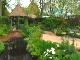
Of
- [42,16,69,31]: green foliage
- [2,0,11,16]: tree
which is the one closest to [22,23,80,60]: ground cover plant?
[42,16,69,31]: green foliage

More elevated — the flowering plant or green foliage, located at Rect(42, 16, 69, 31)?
the flowering plant

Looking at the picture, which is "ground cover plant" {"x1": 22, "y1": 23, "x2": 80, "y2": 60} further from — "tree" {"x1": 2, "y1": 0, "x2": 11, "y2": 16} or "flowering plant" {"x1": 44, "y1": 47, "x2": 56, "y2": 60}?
"tree" {"x1": 2, "y1": 0, "x2": 11, "y2": 16}

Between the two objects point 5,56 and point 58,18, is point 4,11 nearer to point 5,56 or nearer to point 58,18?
point 58,18

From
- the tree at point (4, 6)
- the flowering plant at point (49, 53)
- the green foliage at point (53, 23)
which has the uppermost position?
the tree at point (4, 6)

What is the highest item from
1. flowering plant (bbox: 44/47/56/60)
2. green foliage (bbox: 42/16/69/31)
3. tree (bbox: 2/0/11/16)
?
tree (bbox: 2/0/11/16)

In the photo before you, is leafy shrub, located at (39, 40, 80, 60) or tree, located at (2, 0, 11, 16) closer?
leafy shrub, located at (39, 40, 80, 60)

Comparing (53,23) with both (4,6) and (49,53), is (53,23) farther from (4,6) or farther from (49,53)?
(49,53)

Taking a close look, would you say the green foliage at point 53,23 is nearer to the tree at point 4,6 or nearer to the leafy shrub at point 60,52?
the tree at point 4,6

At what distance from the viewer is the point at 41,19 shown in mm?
36875

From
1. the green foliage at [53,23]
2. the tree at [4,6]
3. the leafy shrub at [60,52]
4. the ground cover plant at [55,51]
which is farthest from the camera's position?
the tree at [4,6]

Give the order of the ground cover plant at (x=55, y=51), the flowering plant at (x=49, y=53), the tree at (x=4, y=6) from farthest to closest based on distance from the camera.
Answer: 1. the tree at (x=4, y=6)
2. the flowering plant at (x=49, y=53)
3. the ground cover plant at (x=55, y=51)

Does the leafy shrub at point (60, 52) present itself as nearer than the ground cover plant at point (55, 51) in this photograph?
No

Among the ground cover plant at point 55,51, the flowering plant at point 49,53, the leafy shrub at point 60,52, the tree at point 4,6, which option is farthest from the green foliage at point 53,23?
the flowering plant at point 49,53

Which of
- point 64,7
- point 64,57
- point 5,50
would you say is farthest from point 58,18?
point 64,57
